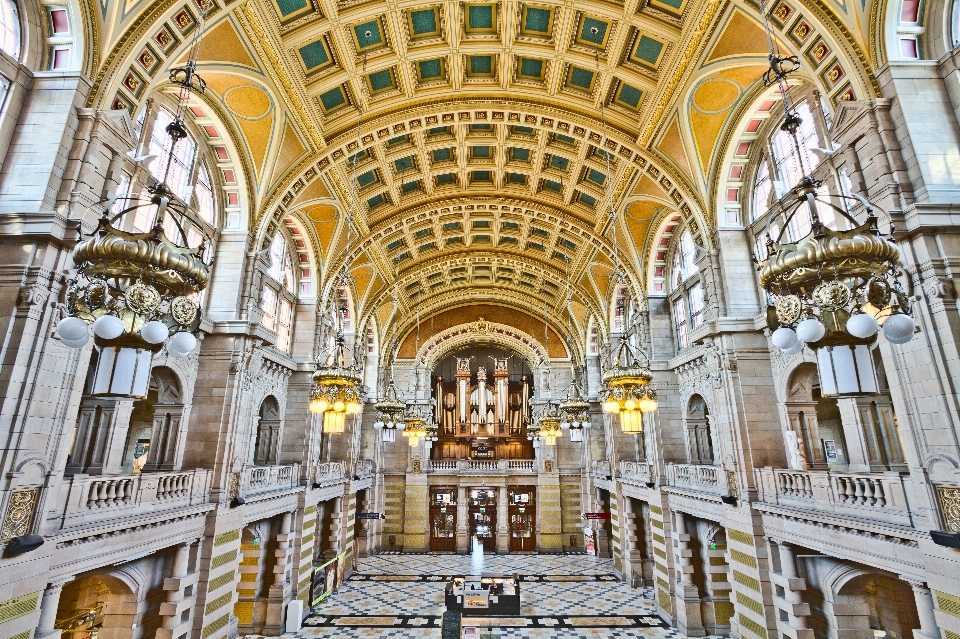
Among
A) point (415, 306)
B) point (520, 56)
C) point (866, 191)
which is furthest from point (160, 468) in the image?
point (415, 306)

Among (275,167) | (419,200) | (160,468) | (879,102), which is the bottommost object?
(160,468)

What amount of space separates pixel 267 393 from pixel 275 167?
6316mm

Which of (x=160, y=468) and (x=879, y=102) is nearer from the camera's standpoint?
(x=879, y=102)

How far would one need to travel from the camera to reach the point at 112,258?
13.9ft

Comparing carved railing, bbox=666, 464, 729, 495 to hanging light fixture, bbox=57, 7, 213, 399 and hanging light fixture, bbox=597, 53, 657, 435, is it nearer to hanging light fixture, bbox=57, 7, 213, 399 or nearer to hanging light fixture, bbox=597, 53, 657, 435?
hanging light fixture, bbox=597, 53, 657, 435

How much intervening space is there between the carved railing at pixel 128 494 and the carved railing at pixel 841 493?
10950 mm

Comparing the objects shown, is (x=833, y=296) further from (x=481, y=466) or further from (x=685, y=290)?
(x=481, y=466)

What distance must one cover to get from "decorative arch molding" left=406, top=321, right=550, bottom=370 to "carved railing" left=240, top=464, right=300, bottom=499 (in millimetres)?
13190

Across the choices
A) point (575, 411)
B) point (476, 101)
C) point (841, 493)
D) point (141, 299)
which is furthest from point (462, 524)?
point (141, 299)

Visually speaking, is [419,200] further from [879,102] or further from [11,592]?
[11,592]

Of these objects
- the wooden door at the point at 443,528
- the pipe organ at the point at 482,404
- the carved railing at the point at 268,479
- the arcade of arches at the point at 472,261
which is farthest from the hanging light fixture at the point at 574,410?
the wooden door at the point at 443,528

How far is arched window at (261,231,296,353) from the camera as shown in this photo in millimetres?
14062

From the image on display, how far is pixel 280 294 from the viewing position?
14.8 metres

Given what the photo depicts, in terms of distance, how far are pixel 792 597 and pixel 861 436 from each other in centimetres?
322
